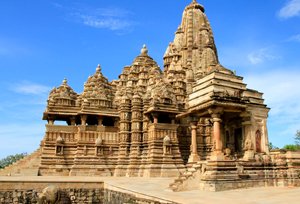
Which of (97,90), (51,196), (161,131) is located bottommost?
(51,196)

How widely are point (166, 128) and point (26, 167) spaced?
14.1 metres

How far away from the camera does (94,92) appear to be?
36.0 meters

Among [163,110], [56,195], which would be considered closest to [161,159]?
[163,110]

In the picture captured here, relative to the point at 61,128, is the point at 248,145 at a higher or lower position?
lower

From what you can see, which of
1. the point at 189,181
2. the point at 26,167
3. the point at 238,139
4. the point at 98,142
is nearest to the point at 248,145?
the point at 238,139

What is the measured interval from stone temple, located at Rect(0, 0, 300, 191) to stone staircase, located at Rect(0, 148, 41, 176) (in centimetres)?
10

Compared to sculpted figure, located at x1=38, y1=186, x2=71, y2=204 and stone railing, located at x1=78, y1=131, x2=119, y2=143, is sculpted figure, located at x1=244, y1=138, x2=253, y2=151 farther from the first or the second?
stone railing, located at x1=78, y1=131, x2=119, y2=143

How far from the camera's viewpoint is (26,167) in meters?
30.6

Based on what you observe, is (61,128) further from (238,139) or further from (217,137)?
(217,137)

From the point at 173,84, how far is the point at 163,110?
6132mm

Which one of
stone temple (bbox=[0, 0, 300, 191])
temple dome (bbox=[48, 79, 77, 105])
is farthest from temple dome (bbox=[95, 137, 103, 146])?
temple dome (bbox=[48, 79, 77, 105])

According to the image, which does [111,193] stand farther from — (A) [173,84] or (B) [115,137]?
(A) [173,84]

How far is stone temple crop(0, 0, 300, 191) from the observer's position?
18109 millimetres

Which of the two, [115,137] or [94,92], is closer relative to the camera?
[115,137]
